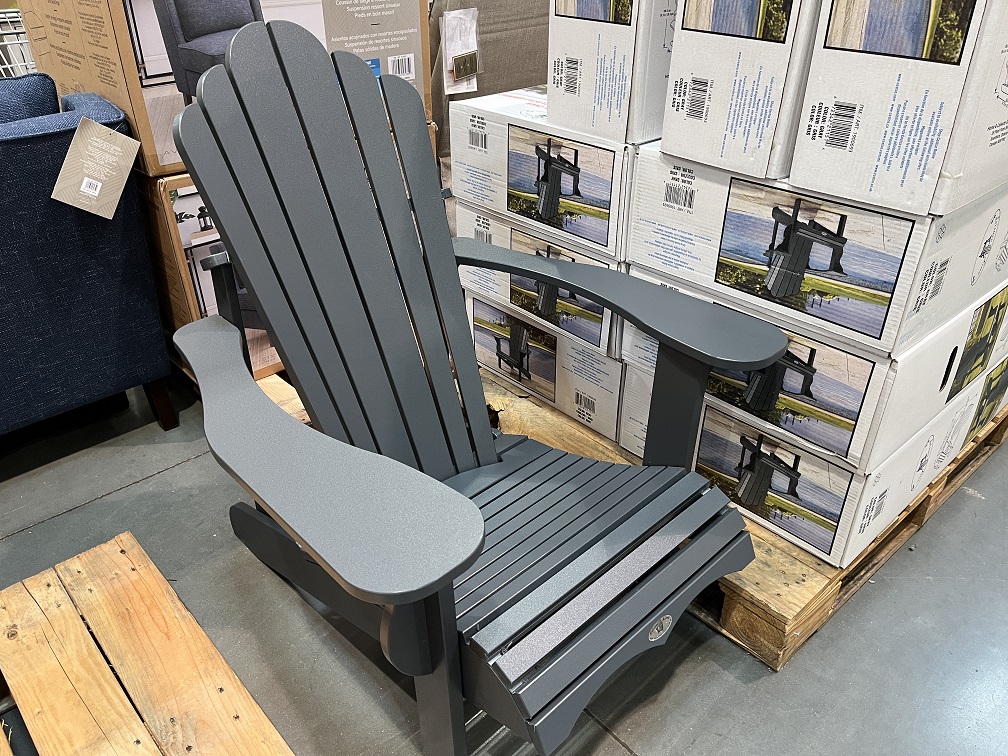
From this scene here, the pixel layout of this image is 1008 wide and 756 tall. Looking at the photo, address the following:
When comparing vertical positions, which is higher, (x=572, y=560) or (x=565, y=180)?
(x=565, y=180)

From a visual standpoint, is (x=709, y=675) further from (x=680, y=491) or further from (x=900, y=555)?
(x=900, y=555)

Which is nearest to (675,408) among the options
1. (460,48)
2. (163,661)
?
(163,661)

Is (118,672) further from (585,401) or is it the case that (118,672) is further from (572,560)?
(585,401)

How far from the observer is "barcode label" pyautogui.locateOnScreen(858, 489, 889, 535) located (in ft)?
5.05

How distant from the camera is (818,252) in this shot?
135cm

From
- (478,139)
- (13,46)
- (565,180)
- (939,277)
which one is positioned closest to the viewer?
(939,277)

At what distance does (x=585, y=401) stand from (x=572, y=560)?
2.47 feet

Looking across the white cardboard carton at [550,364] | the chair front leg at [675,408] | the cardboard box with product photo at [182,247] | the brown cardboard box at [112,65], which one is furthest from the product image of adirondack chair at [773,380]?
the brown cardboard box at [112,65]

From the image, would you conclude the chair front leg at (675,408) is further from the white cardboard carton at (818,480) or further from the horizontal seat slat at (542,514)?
the white cardboard carton at (818,480)

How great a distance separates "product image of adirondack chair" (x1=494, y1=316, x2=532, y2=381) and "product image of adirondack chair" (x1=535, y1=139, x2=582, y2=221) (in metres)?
0.35

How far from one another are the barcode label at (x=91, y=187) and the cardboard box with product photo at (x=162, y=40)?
0.47 feet

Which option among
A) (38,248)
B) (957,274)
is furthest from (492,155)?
(38,248)

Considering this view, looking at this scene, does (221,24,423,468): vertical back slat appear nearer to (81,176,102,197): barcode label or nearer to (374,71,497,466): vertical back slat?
(374,71,497,466): vertical back slat

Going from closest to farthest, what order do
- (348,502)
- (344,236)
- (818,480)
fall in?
(348,502)
(344,236)
(818,480)
